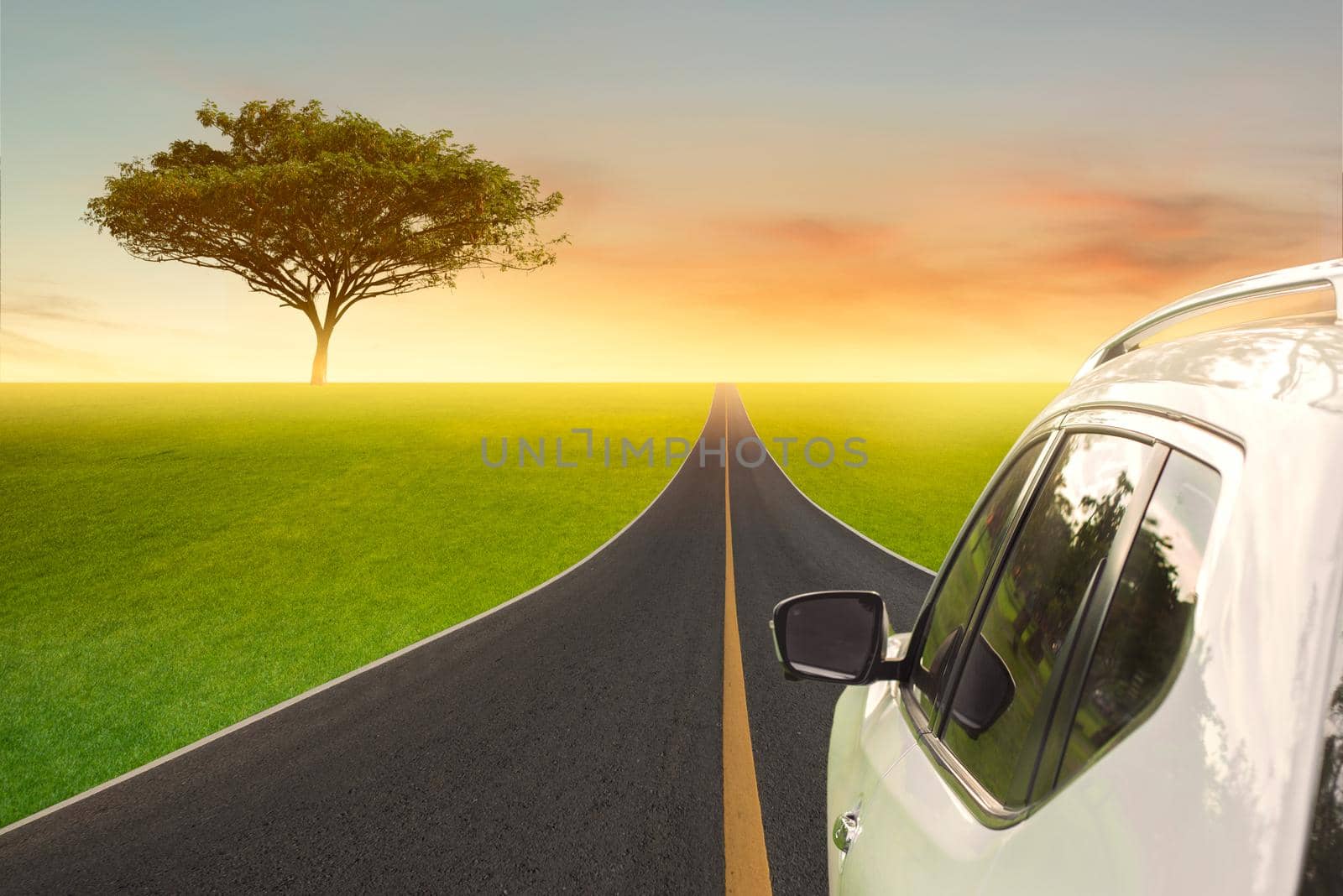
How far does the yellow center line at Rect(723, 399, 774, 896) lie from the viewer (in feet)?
10.9

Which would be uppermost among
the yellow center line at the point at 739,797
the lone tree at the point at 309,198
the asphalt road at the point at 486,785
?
the lone tree at the point at 309,198

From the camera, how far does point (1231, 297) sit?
1272 millimetres

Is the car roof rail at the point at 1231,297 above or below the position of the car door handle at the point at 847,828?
above

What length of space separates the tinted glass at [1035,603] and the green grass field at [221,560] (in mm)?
6328

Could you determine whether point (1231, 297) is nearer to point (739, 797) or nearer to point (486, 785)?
point (739, 797)

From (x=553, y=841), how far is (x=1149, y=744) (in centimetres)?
357

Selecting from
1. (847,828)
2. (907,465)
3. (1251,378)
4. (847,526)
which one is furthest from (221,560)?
(907,465)

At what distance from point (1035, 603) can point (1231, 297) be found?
2.29 feet

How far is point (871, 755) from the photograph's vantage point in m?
1.93

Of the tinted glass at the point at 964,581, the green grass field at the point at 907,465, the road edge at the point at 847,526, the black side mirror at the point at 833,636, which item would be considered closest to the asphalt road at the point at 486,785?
the road edge at the point at 847,526

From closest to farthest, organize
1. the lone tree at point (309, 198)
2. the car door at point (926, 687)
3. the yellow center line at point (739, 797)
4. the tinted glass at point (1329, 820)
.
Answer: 1. the tinted glass at point (1329, 820)
2. the car door at point (926, 687)
3. the yellow center line at point (739, 797)
4. the lone tree at point (309, 198)

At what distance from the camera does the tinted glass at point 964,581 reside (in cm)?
178

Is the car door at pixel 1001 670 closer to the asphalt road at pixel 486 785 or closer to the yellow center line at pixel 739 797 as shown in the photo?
the yellow center line at pixel 739 797

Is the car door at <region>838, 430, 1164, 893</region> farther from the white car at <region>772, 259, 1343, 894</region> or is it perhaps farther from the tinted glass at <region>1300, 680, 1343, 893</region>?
the tinted glass at <region>1300, 680, 1343, 893</region>
